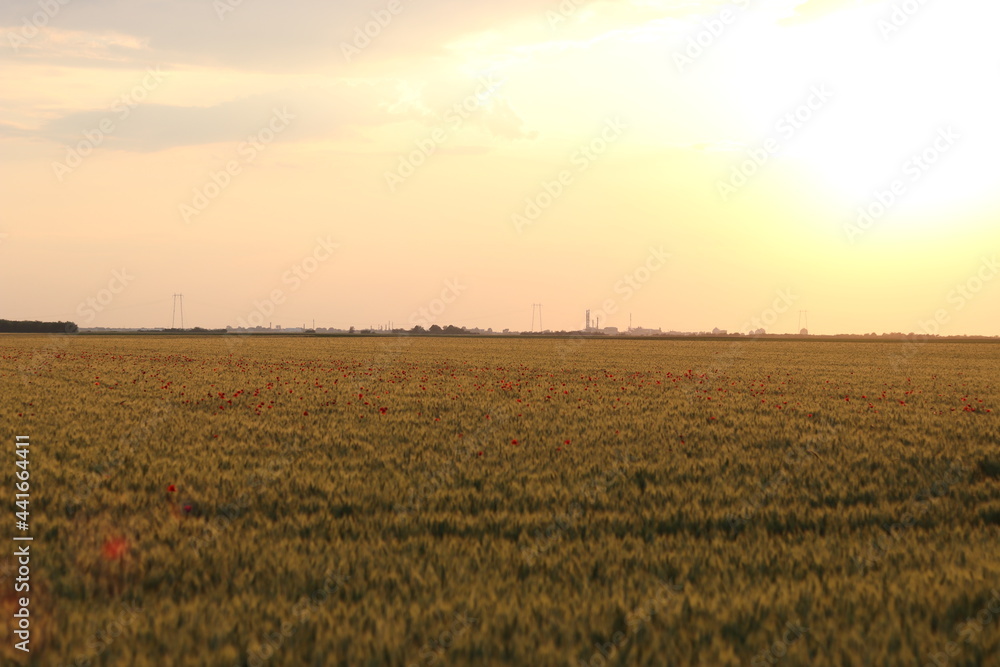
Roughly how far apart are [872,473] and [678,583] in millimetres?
6430

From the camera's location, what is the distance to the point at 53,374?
2816cm

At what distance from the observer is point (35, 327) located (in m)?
167

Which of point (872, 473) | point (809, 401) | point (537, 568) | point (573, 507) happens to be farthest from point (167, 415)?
point (809, 401)

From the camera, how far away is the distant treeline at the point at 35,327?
529 ft

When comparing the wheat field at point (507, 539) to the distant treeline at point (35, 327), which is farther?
the distant treeline at point (35, 327)

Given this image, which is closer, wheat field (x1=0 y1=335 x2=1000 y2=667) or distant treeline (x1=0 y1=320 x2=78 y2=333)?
wheat field (x1=0 y1=335 x2=1000 y2=667)

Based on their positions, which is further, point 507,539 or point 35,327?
point 35,327

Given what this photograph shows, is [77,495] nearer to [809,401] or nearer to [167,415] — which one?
[167,415]

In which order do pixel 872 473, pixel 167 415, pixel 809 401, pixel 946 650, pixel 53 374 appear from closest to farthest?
pixel 946 650 < pixel 872 473 < pixel 167 415 < pixel 809 401 < pixel 53 374

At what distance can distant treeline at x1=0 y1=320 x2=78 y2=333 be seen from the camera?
161 meters

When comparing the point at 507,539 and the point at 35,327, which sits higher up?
the point at 35,327

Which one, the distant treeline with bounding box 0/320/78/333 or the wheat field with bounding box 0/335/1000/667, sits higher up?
the distant treeline with bounding box 0/320/78/333

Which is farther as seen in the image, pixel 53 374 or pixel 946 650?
pixel 53 374

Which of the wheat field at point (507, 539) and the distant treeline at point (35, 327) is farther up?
the distant treeline at point (35, 327)
